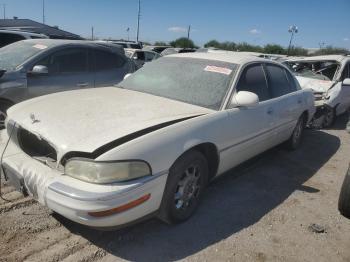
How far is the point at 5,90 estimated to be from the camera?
211 inches

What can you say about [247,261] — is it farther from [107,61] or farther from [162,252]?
[107,61]

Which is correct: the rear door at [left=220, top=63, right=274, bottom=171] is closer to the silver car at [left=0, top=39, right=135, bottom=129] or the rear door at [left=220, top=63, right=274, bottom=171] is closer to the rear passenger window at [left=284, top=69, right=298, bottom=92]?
the rear passenger window at [left=284, top=69, right=298, bottom=92]

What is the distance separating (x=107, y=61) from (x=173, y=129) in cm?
424

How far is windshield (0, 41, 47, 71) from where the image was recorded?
5.68 metres

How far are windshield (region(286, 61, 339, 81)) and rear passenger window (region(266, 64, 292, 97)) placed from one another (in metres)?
3.48

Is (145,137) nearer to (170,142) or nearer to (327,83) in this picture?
(170,142)

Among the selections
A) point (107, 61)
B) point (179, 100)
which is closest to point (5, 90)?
point (107, 61)

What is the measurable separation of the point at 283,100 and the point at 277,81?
0.90 ft

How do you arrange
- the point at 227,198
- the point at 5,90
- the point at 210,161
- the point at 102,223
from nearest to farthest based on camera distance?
the point at 102,223 < the point at 210,161 < the point at 227,198 < the point at 5,90

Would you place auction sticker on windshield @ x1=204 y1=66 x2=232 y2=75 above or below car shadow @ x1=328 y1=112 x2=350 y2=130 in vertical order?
above

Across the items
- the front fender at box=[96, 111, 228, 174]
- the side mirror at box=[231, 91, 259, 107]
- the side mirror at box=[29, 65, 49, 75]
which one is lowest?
the front fender at box=[96, 111, 228, 174]

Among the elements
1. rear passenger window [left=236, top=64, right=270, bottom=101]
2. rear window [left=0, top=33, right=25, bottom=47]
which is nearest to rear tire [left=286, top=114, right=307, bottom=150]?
rear passenger window [left=236, top=64, right=270, bottom=101]

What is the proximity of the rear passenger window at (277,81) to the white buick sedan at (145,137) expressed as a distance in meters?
0.03

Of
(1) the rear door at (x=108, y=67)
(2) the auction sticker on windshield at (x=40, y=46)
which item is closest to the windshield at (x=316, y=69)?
(1) the rear door at (x=108, y=67)
